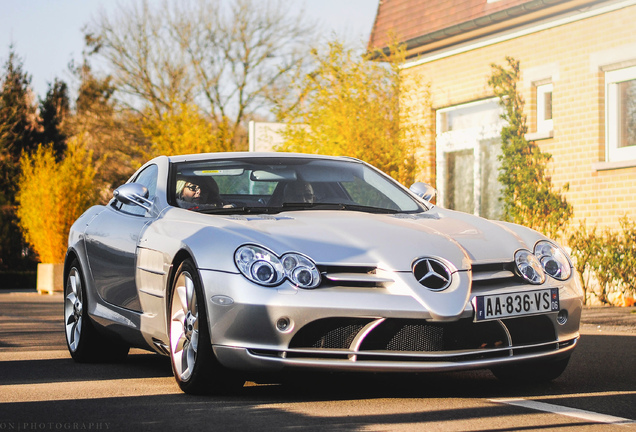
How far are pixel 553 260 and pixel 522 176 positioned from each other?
32.9 ft

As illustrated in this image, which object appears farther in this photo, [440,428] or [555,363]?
[555,363]

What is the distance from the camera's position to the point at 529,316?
574cm

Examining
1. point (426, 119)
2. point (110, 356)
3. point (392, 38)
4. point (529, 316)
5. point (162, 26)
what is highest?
point (162, 26)

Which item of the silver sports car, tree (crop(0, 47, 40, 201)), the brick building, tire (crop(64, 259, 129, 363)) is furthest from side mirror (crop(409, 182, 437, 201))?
tree (crop(0, 47, 40, 201))

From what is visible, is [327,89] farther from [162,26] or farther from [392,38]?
[162,26]

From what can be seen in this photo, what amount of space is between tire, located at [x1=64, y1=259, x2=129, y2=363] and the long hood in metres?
2.25

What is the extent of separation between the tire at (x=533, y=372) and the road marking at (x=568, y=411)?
2.12ft

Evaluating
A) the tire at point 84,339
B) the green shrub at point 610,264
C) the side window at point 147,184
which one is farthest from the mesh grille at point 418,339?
the green shrub at point 610,264

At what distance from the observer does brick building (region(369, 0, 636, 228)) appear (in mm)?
14656

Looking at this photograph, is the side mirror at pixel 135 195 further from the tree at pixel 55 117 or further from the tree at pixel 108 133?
the tree at pixel 55 117

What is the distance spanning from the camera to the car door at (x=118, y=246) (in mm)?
6949

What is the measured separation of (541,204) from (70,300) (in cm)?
908

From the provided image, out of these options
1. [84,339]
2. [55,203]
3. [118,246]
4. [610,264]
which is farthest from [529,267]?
[55,203]

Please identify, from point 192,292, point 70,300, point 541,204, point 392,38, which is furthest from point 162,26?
point 192,292
